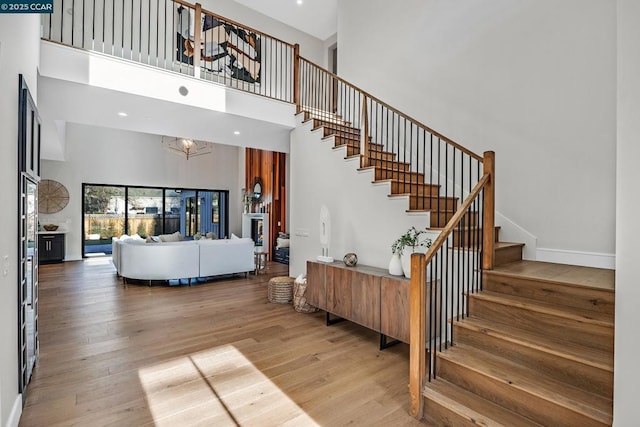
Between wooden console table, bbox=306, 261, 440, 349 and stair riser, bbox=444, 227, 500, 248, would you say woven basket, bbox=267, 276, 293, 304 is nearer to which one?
wooden console table, bbox=306, 261, 440, 349

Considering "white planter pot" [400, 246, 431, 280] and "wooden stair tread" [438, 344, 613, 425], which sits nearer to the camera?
"wooden stair tread" [438, 344, 613, 425]

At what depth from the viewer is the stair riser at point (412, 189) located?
404 centimetres

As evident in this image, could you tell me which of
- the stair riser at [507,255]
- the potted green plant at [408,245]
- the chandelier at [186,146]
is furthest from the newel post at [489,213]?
the chandelier at [186,146]

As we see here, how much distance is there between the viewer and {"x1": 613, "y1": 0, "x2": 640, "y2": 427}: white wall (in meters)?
1.53

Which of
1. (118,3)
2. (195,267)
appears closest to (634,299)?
(195,267)

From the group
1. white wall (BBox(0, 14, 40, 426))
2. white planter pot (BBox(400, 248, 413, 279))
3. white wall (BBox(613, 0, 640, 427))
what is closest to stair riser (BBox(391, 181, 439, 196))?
white planter pot (BBox(400, 248, 413, 279))

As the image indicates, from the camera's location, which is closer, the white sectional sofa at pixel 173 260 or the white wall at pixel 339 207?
the white wall at pixel 339 207

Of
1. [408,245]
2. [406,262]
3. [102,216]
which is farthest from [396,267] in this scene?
[102,216]

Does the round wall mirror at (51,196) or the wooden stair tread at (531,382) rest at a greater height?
the round wall mirror at (51,196)

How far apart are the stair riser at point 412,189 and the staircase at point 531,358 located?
1611 mm

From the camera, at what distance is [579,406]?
5.93 feet

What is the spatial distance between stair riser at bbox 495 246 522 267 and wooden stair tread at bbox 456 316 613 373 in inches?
34.1

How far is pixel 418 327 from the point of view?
2217 mm

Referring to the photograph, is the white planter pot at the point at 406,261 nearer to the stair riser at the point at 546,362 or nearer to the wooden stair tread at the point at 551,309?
the wooden stair tread at the point at 551,309
